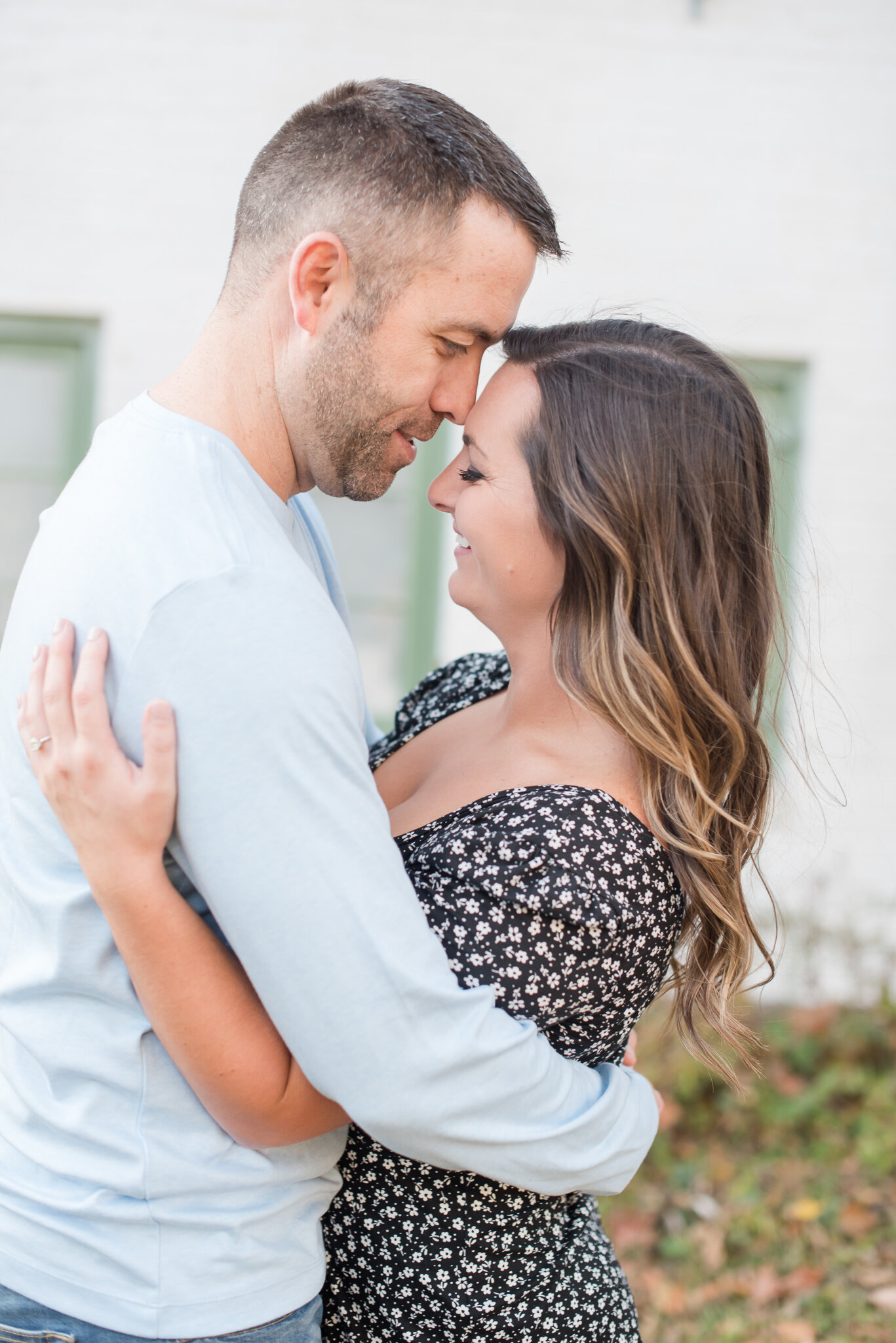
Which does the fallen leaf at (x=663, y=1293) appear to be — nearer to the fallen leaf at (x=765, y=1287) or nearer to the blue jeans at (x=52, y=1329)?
the fallen leaf at (x=765, y=1287)

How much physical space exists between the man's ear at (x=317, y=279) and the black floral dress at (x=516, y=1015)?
0.79m

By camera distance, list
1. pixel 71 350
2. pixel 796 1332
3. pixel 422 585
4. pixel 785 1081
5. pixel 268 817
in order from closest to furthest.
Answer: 1. pixel 268 817
2. pixel 796 1332
3. pixel 785 1081
4. pixel 71 350
5. pixel 422 585

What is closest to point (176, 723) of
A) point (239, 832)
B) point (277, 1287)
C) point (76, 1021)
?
point (239, 832)

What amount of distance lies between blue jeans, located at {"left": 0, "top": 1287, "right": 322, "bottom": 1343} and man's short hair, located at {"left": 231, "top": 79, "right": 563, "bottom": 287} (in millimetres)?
1466

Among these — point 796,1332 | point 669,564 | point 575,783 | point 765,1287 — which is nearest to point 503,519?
point 669,564

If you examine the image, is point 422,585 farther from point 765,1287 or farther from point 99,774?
point 99,774

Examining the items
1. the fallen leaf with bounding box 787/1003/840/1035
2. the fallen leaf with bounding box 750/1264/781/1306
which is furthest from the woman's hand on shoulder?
the fallen leaf with bounding box 787/1003/840/1035

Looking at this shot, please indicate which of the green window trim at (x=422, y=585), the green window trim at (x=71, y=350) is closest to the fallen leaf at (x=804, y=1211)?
the green window trim at (x=422, y=585)

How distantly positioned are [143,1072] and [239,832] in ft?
1.28

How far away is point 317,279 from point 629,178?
3817 millimetres

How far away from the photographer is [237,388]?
1697mm

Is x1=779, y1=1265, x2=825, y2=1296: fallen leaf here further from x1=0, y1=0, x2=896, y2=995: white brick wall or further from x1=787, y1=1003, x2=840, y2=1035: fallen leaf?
x1=0, y1=0, x2=896, y2=995: white brick wall

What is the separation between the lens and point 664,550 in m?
1.88

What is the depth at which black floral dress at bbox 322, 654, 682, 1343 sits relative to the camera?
64.1 inches
